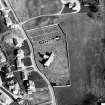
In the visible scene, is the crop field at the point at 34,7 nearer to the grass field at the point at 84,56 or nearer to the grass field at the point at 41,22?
the grass field at the point at 41,22

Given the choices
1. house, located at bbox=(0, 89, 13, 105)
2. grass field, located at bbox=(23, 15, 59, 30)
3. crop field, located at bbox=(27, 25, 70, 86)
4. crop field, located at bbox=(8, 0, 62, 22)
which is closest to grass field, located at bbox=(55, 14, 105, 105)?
crop field, located at bbox=(27, 25, 70, 86)

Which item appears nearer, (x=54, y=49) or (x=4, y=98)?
(x=54, y=49)

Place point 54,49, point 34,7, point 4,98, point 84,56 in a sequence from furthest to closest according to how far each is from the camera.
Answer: point 4,98
point 34,7
point 54,49
point 84,56

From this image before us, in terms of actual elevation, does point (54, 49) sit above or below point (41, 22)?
below

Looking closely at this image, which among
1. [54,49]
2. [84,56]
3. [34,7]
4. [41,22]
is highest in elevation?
[34,7]

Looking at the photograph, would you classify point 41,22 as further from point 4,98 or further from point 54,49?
point 4,98

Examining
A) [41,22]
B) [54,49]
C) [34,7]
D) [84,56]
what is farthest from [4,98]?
[34,7]
